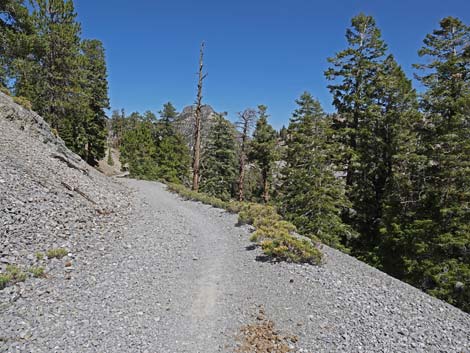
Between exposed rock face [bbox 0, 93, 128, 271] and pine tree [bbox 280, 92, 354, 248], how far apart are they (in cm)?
975

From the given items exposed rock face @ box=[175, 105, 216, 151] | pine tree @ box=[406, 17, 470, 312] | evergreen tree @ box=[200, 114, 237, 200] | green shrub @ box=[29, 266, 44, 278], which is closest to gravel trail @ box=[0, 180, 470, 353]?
green shrub @ box=[29, 266, 44, 278]

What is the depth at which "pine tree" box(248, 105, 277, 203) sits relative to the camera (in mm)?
28453

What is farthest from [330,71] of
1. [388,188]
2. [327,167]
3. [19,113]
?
[19,113]

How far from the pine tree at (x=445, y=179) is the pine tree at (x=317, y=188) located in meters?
3.75

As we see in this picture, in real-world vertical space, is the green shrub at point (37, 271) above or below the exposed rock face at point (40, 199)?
below

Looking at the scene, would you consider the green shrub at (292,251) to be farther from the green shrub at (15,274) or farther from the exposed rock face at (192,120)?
the exposed rock face at (192,120)

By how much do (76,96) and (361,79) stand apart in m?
22.5

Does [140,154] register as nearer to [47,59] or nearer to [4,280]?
[47,59]

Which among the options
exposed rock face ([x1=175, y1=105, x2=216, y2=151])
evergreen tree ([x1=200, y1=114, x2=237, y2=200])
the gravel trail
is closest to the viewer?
the gravel trail

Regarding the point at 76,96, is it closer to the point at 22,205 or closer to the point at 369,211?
the point at 22,205

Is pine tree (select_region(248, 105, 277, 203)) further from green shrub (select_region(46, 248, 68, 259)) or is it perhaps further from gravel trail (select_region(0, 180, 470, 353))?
green shrub (select_region(46, 248, 68, 259))

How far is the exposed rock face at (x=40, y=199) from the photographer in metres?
7.50

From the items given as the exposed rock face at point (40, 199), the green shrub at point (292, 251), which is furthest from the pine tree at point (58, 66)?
the green shrub at point (292, 251)

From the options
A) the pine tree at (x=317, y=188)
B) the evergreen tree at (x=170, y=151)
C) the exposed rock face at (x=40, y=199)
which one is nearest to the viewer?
the exposed rock face at (x=40, y=199)
